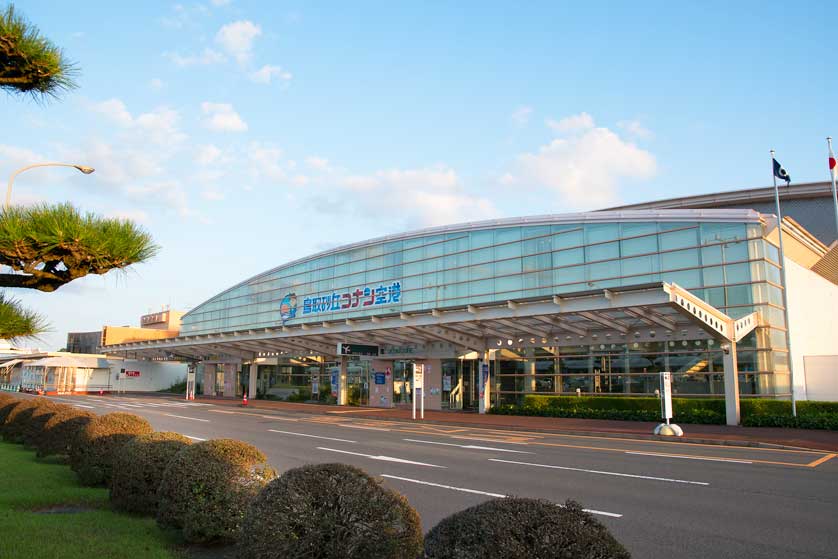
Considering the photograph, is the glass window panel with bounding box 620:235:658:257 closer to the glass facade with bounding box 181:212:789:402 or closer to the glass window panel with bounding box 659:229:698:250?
the glass facade with bounding box 181:212:789:402

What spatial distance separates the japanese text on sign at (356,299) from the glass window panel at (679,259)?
61.1ft

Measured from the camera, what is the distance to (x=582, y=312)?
979 inches

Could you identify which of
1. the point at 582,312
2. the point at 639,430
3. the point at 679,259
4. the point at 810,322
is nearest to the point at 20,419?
the point at 582,312

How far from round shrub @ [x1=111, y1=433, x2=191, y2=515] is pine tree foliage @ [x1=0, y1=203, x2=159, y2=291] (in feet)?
8.49

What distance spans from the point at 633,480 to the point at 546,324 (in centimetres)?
Answer: 1778

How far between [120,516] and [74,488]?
2.53 meters

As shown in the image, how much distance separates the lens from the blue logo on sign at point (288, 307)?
53312mm

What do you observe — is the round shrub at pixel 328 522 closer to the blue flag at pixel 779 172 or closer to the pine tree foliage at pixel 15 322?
the pine tree foliage at pixel 15 322

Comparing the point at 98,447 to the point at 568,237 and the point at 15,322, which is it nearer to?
the point at 15,322

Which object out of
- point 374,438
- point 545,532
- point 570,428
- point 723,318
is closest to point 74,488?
point 545,532

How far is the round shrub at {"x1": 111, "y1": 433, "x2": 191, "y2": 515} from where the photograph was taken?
306 inches

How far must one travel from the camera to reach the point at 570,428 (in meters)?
24.5

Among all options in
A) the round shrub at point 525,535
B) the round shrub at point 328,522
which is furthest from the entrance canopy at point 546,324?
the round shrub at point 525,535

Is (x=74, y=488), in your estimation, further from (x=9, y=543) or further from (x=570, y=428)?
(x=570, y=428)
